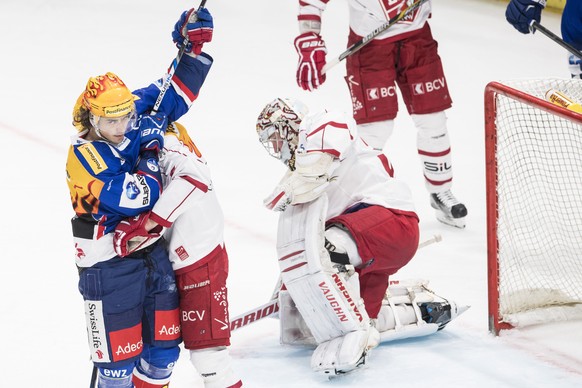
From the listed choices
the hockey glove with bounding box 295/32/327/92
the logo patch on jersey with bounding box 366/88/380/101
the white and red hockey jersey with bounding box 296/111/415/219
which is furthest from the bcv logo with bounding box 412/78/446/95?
the white and red hockey jersey with bounding box 296/111/415/219

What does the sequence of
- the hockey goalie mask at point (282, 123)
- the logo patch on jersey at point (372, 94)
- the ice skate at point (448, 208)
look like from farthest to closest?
1. the ice skate at point (448, 208)
2. the logo patch on jersey at point (372, 94)
3. the hockey goalie mask at point (282, 123)

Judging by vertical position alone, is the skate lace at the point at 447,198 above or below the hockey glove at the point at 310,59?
below

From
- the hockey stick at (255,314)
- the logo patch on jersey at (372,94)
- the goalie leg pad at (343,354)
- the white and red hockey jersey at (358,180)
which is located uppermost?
the logo patch on jersey at (372,94)

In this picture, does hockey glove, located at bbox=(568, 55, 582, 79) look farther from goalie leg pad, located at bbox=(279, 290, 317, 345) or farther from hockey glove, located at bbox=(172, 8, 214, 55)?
hockey glove, located at bbox=(172, 8, 214, 55)

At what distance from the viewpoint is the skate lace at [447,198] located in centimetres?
416

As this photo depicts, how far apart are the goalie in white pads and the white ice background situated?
0.30ft

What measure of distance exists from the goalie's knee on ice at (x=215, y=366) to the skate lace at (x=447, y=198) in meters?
1.76

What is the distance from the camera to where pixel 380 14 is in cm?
397

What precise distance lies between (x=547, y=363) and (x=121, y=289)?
4.19 ft

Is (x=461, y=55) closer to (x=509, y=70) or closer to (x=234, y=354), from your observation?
(x=509, y=70)

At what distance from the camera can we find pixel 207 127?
5.27 m

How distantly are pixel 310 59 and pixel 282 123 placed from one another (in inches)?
38.3

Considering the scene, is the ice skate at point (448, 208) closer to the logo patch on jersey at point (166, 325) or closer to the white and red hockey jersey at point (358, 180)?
the white and red hockey jersey at point (358, 180)

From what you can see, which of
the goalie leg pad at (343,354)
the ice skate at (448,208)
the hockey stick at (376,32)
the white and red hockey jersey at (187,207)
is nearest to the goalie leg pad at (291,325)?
the goalie leg pad at (343,354)
